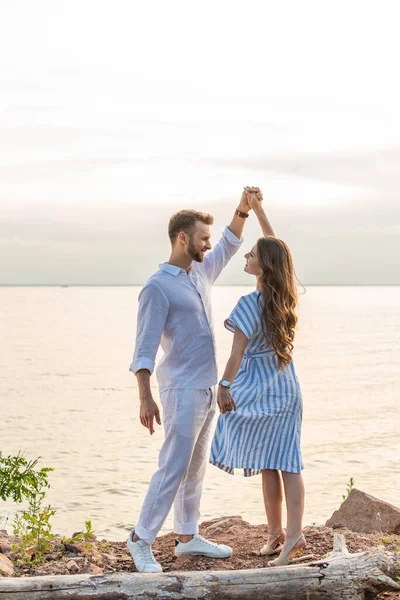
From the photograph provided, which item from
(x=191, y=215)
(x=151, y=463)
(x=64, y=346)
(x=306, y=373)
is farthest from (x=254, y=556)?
(x=64, y=346)

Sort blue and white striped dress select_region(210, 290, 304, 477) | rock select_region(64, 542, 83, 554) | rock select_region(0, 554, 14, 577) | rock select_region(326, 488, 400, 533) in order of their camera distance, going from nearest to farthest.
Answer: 1. rock select_region(0, 554, 14, 577)
2. blue and white striped dress select_region(210, 290, 304, 477)
3. rock select_region(64, 542, 83, 554)
4. rock select_region(326, 488, 400, 533)

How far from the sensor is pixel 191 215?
578 centimetres

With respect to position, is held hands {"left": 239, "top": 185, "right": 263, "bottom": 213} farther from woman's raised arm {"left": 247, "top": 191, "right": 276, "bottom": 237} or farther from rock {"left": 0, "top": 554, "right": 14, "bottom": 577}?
rock {"left": 0, "top": 554, "right": 14, "bottom": 577}

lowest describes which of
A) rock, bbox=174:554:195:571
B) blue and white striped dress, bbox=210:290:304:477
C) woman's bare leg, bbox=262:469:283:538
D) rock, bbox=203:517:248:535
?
rock, bbox=174:554:195:571

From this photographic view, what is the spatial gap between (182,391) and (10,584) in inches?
65.5

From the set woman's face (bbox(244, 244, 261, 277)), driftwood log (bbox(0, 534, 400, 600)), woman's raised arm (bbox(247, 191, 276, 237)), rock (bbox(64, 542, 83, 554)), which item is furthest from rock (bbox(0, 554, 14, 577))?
woman's raised arm (bbox(247, 191, 276, 237))

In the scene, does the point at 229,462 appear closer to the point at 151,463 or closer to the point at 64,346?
the point at 151,463

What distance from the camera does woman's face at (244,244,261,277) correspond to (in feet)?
18.9

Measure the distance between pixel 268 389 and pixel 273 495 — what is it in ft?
2.51

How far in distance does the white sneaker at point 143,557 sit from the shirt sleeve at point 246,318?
1.60 metres

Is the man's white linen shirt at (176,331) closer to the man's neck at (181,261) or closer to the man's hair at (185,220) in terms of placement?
the man's neck at (181,261)

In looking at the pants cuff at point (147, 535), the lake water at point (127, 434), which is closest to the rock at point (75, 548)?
the pants cuff at point (147, 535)

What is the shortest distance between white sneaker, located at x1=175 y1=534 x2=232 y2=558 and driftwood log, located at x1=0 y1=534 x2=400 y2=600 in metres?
1.13

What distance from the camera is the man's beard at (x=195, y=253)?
5.77 m
